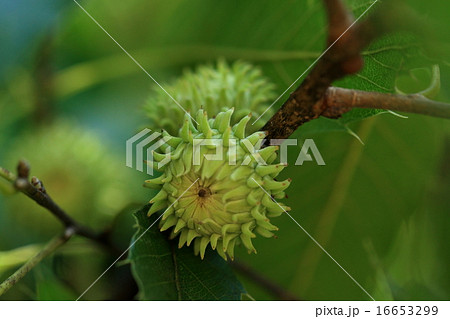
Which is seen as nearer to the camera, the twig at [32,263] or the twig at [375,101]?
the twig at [375,101]

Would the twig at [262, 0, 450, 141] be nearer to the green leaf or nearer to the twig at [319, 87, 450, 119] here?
the twig at [319, 87, 450, 119]

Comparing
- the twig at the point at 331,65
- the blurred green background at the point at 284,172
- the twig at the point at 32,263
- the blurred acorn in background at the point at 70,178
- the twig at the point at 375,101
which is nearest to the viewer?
the twig at the point at 331,65

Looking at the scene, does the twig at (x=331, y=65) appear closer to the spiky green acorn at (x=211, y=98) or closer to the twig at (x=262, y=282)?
the spiky green acorn at (x=211, y=98)

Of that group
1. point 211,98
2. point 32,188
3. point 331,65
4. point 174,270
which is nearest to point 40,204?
point 32,188

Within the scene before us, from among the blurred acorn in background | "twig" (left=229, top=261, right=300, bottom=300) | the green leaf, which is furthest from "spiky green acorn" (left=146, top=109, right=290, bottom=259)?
the blurred acorn in background

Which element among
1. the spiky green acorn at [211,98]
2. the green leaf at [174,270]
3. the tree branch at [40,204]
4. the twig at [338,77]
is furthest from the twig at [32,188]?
the twig at [338,77]

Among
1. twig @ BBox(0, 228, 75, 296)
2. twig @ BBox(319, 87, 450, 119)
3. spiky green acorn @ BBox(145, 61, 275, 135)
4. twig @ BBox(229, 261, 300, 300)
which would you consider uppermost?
spiky green acorn @ BBox(145, 61, 275, 135)

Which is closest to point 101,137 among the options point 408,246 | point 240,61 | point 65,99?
point 65,99
